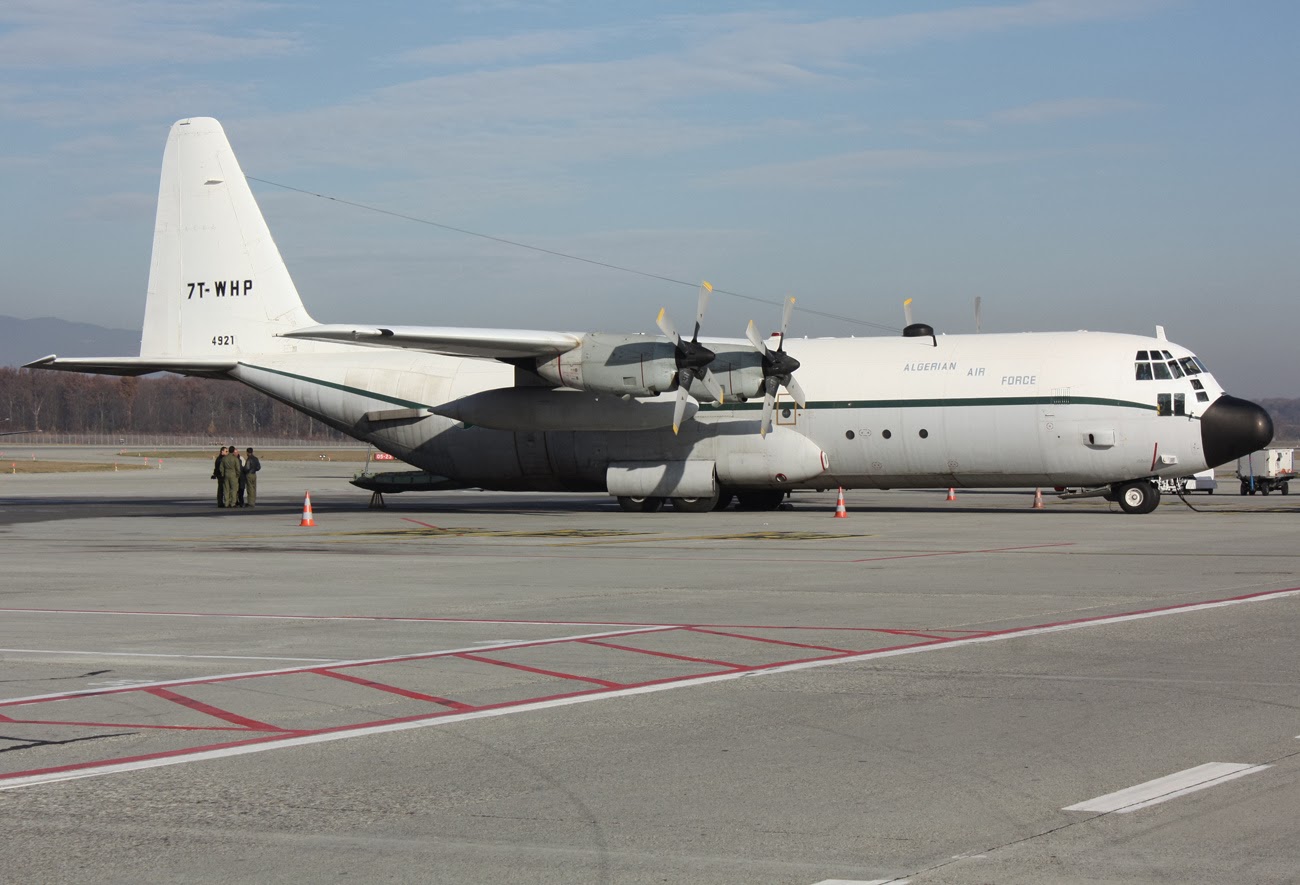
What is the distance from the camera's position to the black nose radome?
29438mm

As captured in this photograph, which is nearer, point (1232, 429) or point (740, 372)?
point (1232, 429)

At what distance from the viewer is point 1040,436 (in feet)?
99.6

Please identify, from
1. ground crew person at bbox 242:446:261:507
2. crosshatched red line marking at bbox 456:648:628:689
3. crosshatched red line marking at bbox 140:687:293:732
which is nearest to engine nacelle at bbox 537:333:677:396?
ground crew person at bbox 242:446:261:507

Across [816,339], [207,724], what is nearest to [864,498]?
[816,339]

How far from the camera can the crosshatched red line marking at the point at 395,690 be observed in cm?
A: 923

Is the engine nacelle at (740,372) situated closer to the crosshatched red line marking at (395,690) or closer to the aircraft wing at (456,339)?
the aircraft wing at (456,339)

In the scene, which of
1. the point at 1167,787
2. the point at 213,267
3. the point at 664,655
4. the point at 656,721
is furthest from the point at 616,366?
the point at 1167,787

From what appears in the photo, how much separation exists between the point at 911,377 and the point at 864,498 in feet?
39.5

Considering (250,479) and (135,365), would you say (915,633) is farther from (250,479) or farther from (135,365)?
(250,479)

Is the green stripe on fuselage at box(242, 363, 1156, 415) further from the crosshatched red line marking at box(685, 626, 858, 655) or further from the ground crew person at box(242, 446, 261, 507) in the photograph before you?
the crosshatched red line marking at box(685, 626, 858, 655)

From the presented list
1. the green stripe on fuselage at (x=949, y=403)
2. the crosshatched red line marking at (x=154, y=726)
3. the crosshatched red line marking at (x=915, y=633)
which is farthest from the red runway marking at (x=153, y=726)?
the green stripe on fuselage at (x=949, y=403)

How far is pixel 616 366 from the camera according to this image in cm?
3052

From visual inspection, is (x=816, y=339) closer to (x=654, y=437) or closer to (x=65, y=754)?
(x=654, y=437)

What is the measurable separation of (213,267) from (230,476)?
225 inches
